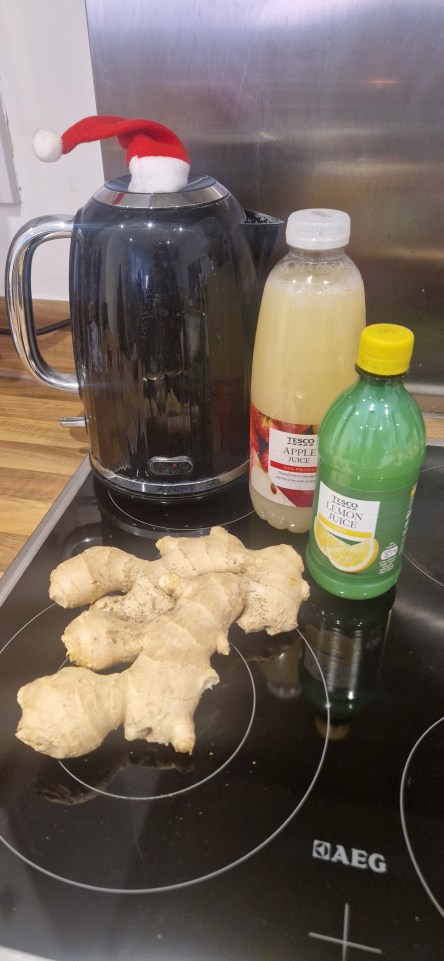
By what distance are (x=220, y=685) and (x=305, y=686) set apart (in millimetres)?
68

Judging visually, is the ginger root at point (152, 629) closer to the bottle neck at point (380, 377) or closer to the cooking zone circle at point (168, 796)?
the cooking zone circle at point (168, 796)

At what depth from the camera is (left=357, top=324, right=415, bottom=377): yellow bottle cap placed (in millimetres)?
473

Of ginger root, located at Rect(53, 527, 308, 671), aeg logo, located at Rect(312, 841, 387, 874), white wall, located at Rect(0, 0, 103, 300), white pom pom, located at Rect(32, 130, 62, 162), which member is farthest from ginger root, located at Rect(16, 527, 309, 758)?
white wall, located at Rect(0, 0, 103, 300)

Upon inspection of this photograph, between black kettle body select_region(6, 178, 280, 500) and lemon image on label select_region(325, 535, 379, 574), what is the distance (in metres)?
0.19

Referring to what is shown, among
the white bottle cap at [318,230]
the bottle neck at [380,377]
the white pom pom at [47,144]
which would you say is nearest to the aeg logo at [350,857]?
the bottle neck at [380,377]

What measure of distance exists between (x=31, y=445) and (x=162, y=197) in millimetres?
351

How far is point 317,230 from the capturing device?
1.74 ft

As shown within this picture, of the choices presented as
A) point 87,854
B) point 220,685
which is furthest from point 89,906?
point 220,685

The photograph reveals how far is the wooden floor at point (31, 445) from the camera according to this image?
697 millimetres

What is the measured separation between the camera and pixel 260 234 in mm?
666

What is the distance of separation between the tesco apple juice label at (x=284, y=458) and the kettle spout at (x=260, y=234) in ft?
0.53

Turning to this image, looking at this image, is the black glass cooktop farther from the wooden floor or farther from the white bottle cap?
the white bottle cap

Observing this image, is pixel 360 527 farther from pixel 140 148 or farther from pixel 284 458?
pixel 140 148

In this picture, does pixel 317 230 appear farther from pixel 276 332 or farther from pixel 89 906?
pixel 89 906
